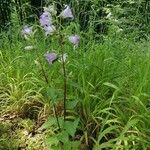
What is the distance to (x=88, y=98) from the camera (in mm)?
3430

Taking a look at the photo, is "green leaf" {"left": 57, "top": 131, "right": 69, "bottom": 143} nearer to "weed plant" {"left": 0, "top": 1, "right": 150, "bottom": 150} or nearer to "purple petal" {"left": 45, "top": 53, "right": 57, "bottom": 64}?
"weed plant" {"left": 0, "top": 1, "right": 150, "bottom": 150}

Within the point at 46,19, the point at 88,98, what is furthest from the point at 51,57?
the point at 88,98

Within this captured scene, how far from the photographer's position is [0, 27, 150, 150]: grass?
10.2ft

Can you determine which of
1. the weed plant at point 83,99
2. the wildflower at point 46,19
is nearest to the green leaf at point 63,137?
the weed plant at point 83,99

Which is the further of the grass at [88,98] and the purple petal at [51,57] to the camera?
the grass at [88,98]

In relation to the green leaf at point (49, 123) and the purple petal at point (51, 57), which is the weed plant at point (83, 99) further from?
the purple petal at point (51, 57)

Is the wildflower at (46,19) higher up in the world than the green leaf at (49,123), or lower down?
higher up

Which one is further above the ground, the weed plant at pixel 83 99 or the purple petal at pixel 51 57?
the purple petal at pixel 51 57

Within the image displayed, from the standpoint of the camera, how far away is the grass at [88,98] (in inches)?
122

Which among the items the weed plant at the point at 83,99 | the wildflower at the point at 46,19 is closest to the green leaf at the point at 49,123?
the weed plant at the point at 83,99

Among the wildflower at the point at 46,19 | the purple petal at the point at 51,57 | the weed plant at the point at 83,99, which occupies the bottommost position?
the weed plant at the point at 83,99

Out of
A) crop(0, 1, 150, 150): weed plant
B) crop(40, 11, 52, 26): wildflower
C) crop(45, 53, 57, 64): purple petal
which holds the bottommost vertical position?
crop(0, 1, 150, 150): weed plant

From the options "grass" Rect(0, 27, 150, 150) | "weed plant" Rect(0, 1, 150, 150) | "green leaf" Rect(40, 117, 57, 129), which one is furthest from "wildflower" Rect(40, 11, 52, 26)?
"green leaf" Rect(40, 117, 57, 129)

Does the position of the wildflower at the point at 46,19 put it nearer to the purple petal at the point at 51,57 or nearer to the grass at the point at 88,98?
the purple petal at the point at 51,57
